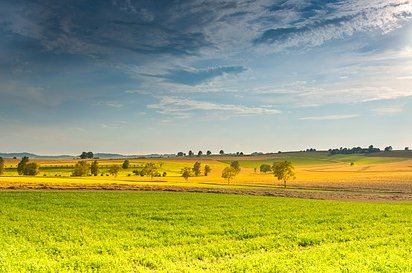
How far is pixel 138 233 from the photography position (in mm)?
27328

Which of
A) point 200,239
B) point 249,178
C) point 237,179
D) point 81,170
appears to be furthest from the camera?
point 249,178

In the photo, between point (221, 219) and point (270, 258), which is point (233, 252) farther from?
point (221, 219)

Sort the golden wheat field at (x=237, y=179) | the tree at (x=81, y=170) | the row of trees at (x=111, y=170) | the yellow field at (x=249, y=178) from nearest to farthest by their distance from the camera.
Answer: the golden wheat field at (x=237, y=179)
the yellow field at (x=249, y=178)
the row of trees at (x=111, y=170)
the tree at (x=81, y=170)

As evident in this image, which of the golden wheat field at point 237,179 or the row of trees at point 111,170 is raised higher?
the row of trees at point 111,170

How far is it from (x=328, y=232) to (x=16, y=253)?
2013 centimetres

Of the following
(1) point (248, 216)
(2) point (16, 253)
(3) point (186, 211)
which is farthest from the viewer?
Result: (3) point (186, 211)

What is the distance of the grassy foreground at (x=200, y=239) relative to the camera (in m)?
18.9

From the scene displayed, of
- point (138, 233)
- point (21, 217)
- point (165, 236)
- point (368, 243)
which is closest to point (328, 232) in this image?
point (368, 243)

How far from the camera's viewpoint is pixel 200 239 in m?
25.5

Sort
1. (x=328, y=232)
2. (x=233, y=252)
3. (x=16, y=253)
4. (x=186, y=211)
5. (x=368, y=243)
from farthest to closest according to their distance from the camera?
(x=186, y=211), (x=328, y=232), (x=368, y=243), (x=233, y=252), (x=16, y=253)

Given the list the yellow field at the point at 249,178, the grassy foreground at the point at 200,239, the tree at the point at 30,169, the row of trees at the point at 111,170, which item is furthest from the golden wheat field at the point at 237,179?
the grassy foreground at the point at 200,239

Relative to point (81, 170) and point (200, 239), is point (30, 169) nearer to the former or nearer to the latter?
A: point (81, 170)

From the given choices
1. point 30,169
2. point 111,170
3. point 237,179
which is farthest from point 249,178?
point 30,169

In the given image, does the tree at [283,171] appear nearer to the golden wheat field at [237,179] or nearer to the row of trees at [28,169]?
the golden wheat field at [237,179]
